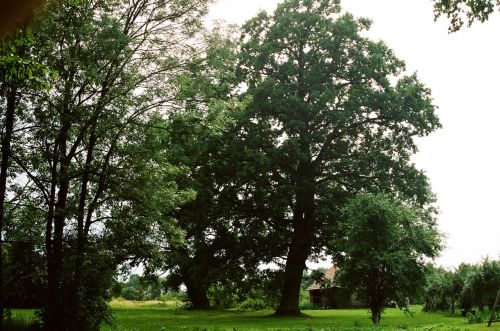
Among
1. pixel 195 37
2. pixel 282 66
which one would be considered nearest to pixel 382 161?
pixel 282 66

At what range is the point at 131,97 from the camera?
48.3 ft

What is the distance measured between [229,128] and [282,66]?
565cm

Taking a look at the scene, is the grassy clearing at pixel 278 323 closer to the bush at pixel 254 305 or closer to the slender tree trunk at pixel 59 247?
the slender tree trunk at pixel 59 247

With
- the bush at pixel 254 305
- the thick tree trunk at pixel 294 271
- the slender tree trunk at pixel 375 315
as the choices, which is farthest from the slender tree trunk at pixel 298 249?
the bush at pixel 254 305

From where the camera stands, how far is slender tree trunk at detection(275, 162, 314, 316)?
97.2ft

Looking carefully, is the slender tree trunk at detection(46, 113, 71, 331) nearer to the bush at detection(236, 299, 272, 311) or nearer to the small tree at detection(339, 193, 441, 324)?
the small tree at detection(339, 193, 441, 324)

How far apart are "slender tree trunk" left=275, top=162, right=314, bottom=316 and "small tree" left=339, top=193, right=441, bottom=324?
8.52 m

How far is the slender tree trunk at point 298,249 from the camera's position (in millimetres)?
29625

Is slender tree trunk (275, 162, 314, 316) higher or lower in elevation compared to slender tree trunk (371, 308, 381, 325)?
higher

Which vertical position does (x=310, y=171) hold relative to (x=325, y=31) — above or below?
below

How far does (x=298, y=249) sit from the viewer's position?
30.0 meters

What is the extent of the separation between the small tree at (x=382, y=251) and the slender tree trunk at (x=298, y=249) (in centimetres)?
852

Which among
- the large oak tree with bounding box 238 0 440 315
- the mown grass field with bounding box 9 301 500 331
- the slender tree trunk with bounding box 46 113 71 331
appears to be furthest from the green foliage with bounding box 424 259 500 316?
the slender tree trunk with bounding box 46 113 71 331

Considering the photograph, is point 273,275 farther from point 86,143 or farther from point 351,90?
point 86,143
